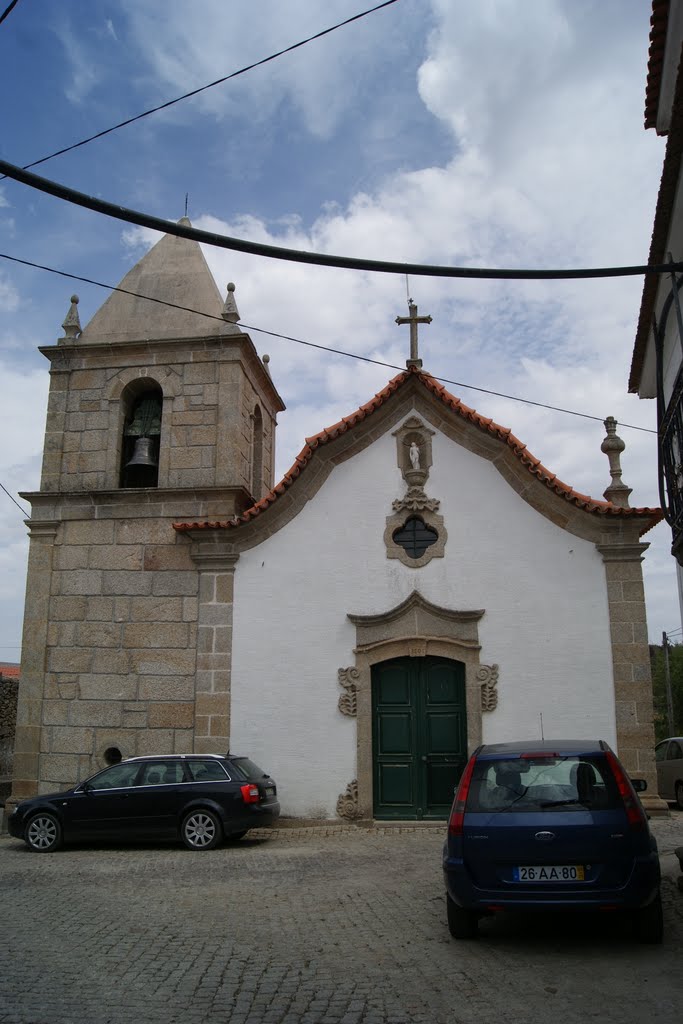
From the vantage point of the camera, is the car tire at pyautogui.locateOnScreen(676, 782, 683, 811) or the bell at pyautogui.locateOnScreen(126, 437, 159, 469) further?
the car tire at pyautogui.locateOnScreen(676, 782, 683, 811)

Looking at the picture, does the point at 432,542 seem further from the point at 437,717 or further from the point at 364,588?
the point at 437,717

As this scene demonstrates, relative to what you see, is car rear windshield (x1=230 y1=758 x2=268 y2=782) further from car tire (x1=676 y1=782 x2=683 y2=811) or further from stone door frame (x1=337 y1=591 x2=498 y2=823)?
car tire (x1=676 y1=782 x2=683 y2=811)

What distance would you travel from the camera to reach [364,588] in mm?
12453

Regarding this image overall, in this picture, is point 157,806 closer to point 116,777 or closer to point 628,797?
point 116,777

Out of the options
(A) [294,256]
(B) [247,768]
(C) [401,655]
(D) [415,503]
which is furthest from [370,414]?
(A) [294,256]

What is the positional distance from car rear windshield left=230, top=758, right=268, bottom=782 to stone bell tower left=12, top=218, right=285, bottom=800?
112cm

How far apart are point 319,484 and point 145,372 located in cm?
371

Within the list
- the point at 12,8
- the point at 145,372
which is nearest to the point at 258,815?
the point at 145,372

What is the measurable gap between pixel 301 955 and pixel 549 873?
5.53 feet

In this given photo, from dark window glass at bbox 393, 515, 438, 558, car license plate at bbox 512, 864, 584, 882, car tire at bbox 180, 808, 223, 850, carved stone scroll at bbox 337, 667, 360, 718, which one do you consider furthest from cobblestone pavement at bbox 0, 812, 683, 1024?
dark window glass at bbox 393, 515, 438, 558

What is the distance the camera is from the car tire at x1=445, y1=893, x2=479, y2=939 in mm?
5852

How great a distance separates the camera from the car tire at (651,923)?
5574mm

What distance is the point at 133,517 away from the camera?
13.5m

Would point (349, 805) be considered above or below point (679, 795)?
above
